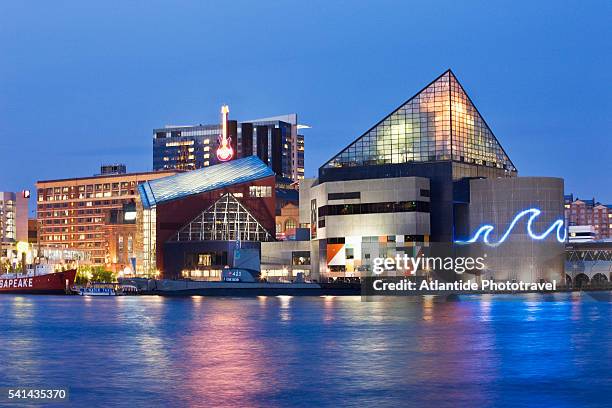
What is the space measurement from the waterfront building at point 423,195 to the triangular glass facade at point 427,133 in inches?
7.5

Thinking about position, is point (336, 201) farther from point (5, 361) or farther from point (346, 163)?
point (5, 361)

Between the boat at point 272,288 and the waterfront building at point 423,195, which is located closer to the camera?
the waterfront building at point 423,195

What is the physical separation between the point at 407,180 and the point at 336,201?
47.5 feet

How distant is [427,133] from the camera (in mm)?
185375

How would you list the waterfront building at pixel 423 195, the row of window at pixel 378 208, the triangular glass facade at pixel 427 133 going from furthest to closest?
the triangular glass facade at pixel 427 133 < the row of window at pixel 378 208 < the waterfront building at pixel 423 195

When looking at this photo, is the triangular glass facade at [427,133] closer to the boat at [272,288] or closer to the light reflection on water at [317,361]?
the boat at [272,288]

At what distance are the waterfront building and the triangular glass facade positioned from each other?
19 cm

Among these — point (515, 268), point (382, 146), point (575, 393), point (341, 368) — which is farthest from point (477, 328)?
point (382, 146)

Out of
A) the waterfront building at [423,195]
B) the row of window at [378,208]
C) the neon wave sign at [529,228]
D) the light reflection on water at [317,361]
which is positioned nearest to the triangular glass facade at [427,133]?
the waterfront building at [423,195]

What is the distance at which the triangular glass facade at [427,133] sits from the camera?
18438cm

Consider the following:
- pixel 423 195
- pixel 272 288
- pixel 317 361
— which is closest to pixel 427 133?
pixel 423 195

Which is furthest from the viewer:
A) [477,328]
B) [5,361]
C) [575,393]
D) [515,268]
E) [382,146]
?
[382,146]

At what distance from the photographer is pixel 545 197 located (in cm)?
17638

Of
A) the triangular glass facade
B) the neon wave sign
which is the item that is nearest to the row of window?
the triangular glass facade
